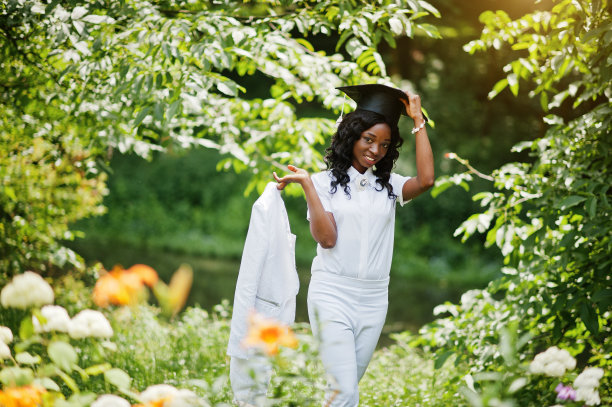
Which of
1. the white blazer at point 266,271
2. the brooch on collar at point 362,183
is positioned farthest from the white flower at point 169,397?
the brooch on collar at point 362,183

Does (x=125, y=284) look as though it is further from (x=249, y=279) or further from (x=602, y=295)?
(x=602, y=295)

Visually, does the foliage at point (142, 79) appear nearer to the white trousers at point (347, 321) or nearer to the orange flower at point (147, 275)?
the white trousers at point (347, 321)

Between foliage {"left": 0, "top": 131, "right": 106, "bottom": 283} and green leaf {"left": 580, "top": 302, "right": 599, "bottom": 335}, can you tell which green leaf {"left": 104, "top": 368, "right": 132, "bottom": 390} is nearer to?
green leaf {"left": 580, "top": 302, "right": 599, "bottom": 335}

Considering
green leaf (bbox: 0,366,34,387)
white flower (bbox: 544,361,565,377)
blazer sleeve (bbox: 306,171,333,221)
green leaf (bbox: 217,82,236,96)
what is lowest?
green leaf (bbox: 0,366,34,387)

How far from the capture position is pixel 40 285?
1.85 m

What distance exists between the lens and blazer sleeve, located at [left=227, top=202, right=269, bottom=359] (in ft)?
9.83

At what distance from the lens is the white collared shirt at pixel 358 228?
9.59 ft

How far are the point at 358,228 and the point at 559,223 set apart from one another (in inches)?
61.6

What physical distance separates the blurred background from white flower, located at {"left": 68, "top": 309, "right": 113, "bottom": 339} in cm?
1024

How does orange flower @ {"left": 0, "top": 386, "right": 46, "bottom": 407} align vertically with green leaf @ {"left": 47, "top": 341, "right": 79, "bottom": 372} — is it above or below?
below

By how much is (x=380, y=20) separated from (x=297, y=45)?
814 mm

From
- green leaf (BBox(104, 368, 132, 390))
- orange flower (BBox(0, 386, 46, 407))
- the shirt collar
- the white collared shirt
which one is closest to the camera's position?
orange flower (BBox(0, 386, 46, 407))

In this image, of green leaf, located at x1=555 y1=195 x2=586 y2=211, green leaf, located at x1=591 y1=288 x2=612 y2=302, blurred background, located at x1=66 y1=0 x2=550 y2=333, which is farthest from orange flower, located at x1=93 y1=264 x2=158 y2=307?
blurred background, located at x1=66 y1=0 x2=550 y2=333

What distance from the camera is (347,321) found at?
9.40 ft
